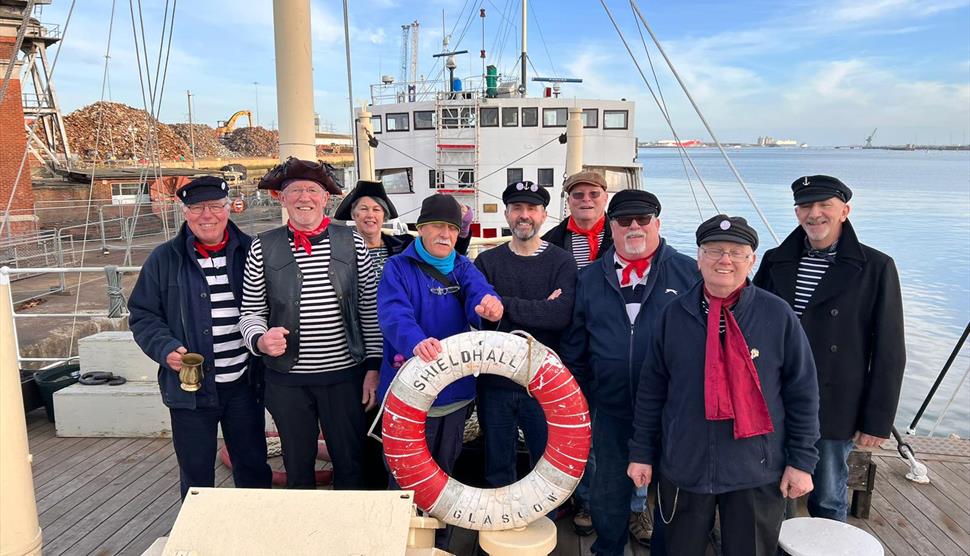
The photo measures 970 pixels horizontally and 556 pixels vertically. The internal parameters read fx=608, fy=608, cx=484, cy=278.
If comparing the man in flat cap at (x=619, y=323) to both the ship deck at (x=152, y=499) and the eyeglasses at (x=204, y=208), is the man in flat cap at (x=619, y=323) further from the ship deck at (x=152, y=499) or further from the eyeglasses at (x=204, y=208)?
the eyeglasses at (x=204, y=208)

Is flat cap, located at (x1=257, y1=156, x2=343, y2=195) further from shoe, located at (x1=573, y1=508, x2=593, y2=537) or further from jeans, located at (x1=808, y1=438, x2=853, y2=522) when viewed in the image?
jeans, located at (x1=808, y1=438, x2=853, y2=522)

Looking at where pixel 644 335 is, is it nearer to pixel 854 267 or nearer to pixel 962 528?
pixel 854 267

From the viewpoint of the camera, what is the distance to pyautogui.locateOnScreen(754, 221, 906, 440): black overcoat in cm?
247

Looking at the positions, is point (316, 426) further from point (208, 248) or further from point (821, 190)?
point (821, 190)

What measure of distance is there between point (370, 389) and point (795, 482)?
1726 mm

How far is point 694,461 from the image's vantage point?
212cm

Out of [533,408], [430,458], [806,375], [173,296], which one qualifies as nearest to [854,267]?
[806,375]

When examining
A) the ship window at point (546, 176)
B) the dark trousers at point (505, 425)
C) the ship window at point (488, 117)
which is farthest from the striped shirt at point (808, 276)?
the ship window at point (488, 117)

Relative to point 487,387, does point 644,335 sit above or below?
above

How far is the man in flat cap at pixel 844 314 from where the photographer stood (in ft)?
8.12

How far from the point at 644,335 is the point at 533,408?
63 cm

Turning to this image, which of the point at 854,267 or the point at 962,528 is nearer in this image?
the point at 854,267

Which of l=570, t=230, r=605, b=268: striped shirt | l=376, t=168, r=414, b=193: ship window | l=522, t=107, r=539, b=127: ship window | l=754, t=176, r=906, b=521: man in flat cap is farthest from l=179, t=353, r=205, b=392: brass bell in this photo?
l=376, t=168, r=414, b=193: ship window

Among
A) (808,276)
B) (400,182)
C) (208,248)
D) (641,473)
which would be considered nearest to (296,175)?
(208,248)
